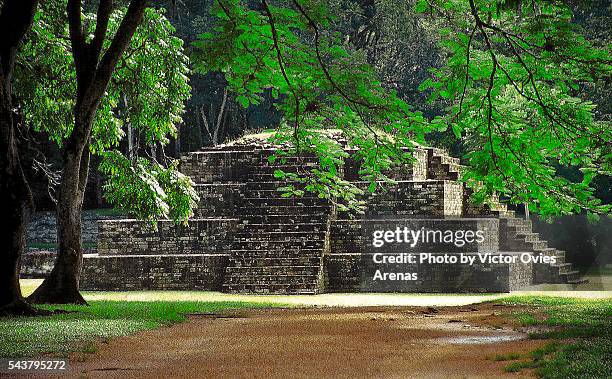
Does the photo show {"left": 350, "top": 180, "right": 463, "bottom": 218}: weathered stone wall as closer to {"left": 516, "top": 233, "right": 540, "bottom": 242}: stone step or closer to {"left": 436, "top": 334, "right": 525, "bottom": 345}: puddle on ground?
{"left": 516, "top": 233, "right": 540, "bottom": 242}: stone step

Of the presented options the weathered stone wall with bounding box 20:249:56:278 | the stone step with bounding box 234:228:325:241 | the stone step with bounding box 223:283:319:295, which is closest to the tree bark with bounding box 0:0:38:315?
the stone step with bounding box 223:283:319:295

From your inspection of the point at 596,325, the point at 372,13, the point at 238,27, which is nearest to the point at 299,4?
the point at 238,27

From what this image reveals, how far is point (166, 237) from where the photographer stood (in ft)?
85.3

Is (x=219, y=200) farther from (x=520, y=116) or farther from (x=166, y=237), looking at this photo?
(x=520, y=116)

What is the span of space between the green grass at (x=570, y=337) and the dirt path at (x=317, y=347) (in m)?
0.36

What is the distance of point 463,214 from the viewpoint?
89.6ft

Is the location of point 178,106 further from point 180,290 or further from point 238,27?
point 238,27

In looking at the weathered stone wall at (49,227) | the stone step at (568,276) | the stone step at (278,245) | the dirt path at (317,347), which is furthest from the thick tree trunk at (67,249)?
the weathered stone wall at (49,227)

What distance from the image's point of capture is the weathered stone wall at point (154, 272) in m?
24.5

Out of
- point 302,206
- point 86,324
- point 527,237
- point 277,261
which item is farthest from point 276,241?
point 86,324

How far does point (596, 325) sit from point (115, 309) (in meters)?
7.91

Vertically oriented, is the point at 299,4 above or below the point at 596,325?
above

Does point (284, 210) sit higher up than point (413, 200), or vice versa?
point (413, 200)

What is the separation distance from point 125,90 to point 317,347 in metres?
10.2
